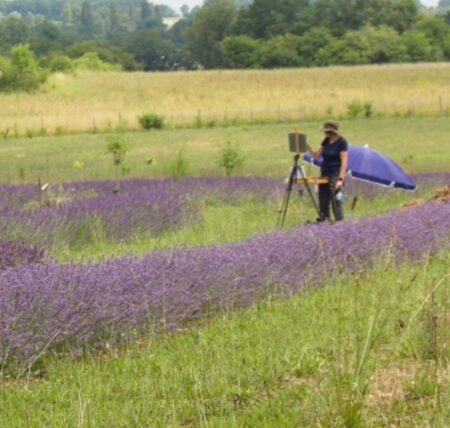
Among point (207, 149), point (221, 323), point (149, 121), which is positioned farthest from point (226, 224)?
point (149, 121)

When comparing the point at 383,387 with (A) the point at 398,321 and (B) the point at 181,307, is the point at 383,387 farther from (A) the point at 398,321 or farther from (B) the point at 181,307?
(B) the point at 181,307

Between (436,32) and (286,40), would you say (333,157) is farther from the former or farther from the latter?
(436,32)

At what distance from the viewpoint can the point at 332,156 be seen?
44.1 ft

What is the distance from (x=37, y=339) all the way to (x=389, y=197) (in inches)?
554

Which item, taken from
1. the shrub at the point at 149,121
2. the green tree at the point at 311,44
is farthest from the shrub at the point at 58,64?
the shrub at the point at 149,121

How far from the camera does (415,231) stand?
1038 centimetres

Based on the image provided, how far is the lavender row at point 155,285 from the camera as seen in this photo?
6316mm

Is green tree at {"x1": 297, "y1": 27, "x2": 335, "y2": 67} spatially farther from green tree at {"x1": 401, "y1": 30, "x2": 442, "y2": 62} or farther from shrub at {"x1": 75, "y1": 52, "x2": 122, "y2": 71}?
shrub at {"x1": 75, "y1": 52, "x2": 122, "y2": 71}

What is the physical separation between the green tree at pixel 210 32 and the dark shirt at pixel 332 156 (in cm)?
10821

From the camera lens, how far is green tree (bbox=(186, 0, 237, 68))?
12500cm

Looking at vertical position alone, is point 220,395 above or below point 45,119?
above

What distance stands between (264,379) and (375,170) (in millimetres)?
12472

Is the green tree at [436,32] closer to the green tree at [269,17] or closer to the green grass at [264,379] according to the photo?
the green tree at [269,17]

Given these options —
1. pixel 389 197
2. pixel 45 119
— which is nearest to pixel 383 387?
pixel 389 197
